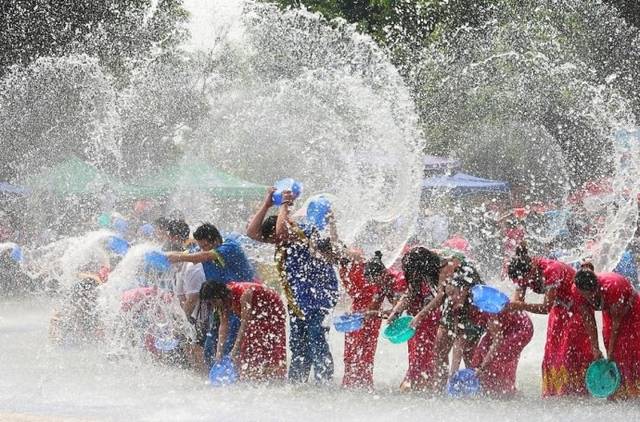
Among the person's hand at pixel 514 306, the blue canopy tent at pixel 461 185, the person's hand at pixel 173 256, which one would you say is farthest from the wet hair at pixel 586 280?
the blue canopy tent at pixel 461 185

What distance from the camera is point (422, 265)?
6988 mm

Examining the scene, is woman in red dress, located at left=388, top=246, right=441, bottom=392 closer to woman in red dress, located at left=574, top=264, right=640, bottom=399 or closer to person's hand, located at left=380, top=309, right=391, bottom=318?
person's hand, located at left=380, top=309, right=391, bottom=318

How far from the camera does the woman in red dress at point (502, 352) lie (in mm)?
6980

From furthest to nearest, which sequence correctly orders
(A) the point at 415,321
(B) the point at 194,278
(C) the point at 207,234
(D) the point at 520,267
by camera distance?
(B) the point at 194,278
(C) the point at 207,234
(A) the point at 415,321
(D) the point at 520,267

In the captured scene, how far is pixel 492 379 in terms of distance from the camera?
7004mm

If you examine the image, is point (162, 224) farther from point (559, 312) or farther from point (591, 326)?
point (591, 326)

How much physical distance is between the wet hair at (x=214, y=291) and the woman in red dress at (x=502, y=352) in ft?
6.45

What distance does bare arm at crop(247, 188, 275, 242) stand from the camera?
7.44 meters

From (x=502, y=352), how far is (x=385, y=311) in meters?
0.91

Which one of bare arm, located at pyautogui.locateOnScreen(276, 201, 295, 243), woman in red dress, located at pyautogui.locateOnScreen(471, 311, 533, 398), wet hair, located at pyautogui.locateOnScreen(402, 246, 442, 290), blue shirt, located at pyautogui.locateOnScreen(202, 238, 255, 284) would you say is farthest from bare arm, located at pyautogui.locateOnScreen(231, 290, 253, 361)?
woman in red dress, located at pyautogui.locateOnScreen(471, 311, 533, 398)

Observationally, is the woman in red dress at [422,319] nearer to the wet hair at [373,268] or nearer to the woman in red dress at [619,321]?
the wet hair at [373,268]

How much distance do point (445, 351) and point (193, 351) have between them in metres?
2.19

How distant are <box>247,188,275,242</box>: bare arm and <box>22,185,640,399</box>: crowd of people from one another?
0.03 ft

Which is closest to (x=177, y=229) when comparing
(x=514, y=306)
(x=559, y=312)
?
(x=514, y=306)
